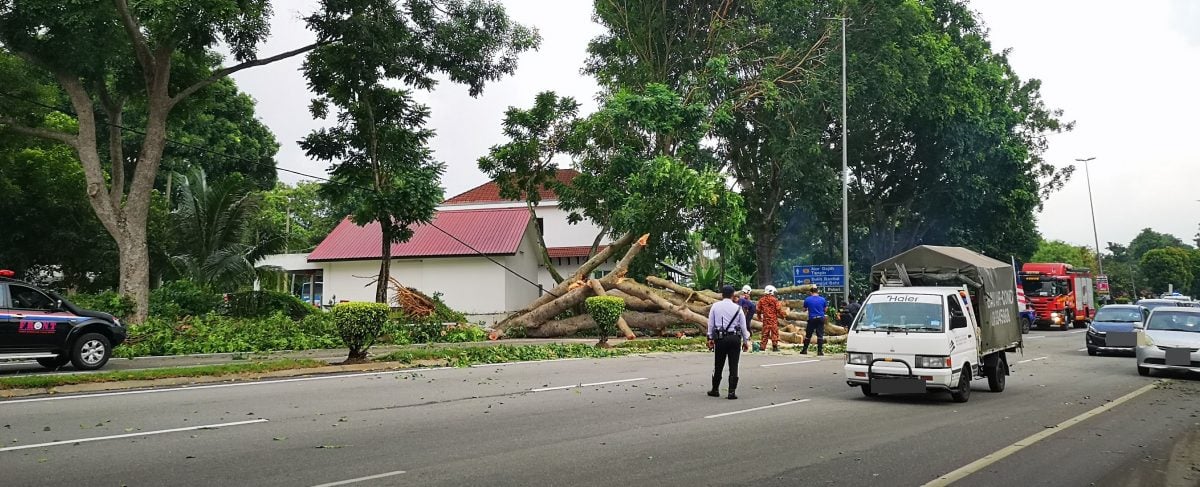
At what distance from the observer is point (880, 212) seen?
42406 mm

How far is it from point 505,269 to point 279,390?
24.1m

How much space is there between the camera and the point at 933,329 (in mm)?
11805

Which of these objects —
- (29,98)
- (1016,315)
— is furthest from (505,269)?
(1016,315)

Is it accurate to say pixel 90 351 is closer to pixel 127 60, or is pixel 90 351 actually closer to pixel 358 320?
pixel 358 320

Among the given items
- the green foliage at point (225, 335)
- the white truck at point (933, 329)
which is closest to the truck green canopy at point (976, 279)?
the white truck at point (933, 329)

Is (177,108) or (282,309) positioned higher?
(177,108)

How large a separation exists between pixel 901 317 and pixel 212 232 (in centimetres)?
2510

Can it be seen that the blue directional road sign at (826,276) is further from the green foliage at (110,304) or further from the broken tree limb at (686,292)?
the green foliage at (110,304)

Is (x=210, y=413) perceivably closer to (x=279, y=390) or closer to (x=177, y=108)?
(x=279, y=390)

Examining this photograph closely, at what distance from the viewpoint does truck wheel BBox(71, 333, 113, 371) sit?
15.1 metres

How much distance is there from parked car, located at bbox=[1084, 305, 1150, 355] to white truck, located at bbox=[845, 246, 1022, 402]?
929 cm

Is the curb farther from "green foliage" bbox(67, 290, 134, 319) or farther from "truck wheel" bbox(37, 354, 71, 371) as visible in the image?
"green foliage" bbox(67, 290, 134, 319)

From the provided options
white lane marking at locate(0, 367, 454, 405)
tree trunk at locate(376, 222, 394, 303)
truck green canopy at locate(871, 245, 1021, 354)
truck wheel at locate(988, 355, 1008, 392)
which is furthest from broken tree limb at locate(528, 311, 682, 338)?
truck wheel at locate(988, 355, 1008, 392)

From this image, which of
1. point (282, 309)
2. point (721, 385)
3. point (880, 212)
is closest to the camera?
point (721, 385)
